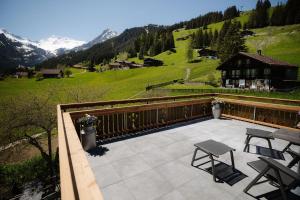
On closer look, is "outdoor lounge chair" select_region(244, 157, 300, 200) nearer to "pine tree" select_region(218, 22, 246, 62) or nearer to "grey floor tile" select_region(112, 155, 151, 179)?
"grey floor tile" select_region(112, 155, 151, 179)

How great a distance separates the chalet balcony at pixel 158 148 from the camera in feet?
8.99

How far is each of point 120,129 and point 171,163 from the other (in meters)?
2.89

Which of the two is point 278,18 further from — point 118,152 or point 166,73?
point 118,152

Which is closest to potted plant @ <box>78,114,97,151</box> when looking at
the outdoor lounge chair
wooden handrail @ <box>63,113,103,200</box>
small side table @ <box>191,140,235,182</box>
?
small side table @ <box>191,140,235,182</box>

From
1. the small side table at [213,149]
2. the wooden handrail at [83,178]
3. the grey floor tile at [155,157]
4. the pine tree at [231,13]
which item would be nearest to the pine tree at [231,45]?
the grey floor tile at [155,157]

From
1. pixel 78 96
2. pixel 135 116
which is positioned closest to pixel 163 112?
pixel 135 116

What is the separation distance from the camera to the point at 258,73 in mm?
41281

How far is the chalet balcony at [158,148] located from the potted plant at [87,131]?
0.30m

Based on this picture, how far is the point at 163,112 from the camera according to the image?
888 cm

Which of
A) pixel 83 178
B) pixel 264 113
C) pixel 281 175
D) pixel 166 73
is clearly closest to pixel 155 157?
pixel 281 175

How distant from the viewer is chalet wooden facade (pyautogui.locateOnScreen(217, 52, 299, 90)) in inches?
1545

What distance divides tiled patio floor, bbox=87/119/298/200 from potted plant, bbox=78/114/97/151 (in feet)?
1.64

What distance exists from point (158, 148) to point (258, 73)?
4210cm

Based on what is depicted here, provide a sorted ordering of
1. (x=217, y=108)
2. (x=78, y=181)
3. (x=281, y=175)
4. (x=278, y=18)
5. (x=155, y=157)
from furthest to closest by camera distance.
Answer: (x=278, y=18)
(x=217, y=108)
(x=155, y=157)
(x=281, y=175)
(x=78, y=181)
